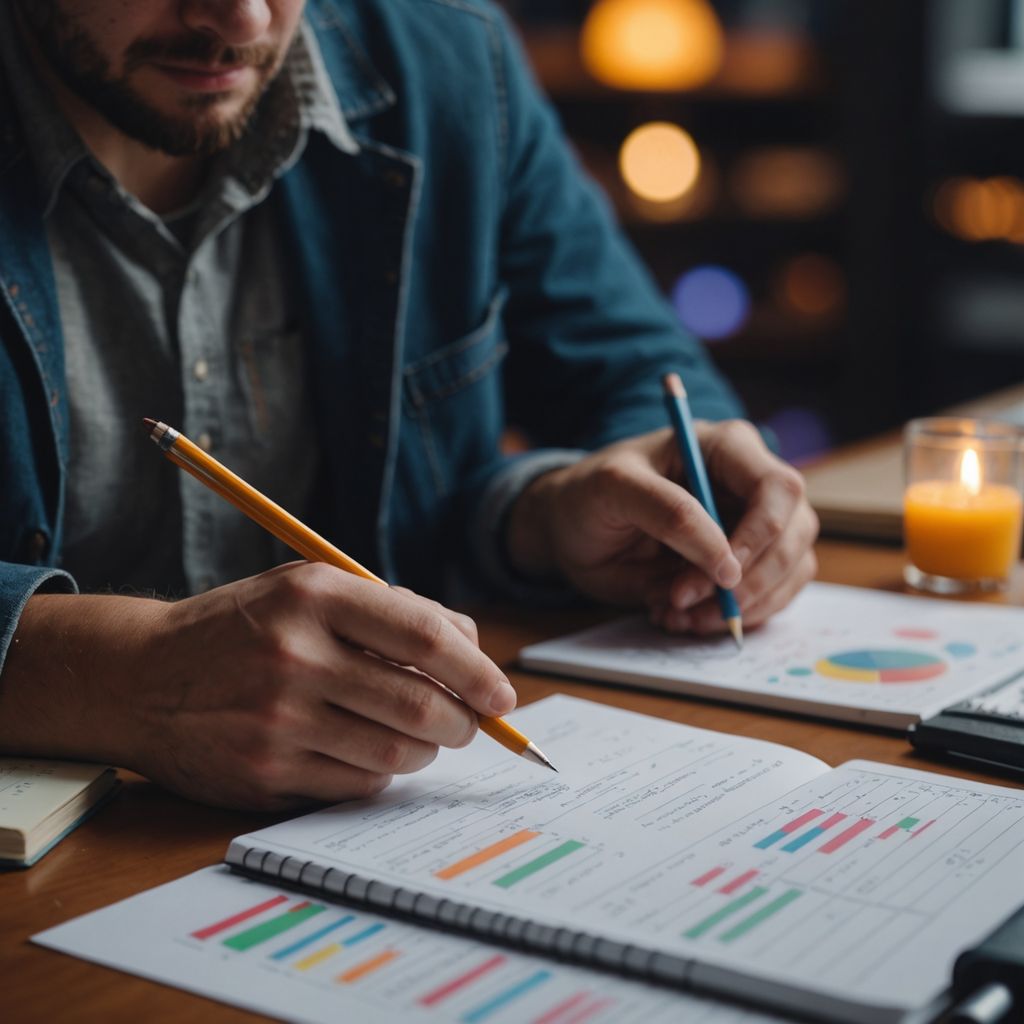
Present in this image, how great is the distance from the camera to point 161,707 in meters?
0.73

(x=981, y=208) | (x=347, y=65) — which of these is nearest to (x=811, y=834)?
(x=347, y=65)

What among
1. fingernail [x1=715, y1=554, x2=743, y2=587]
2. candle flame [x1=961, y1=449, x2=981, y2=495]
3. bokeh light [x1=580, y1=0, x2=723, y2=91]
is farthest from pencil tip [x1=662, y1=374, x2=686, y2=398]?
bokeh light [x1=580, y1=0, x2=723, y2=91]

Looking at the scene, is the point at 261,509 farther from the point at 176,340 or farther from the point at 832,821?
the point at 176,340

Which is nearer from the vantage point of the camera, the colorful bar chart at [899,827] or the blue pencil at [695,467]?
the colorful bar chart at [899,827]

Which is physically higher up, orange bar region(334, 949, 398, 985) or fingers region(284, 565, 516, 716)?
fingers region(284, 565, 516, 716)

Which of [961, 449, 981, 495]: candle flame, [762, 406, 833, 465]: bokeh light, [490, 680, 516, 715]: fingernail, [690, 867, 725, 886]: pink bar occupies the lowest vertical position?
[762, 406, 833, 465]: bokeh light

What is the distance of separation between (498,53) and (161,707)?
94 centimetres

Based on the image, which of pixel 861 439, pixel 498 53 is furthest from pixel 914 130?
pixel 498 53

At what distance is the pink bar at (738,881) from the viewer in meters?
0.61

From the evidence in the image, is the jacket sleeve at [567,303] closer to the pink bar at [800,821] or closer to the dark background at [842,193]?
the pink bar at [800,821]

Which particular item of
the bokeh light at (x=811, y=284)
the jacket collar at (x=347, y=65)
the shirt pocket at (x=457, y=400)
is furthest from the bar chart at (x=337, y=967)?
the bokeh light at (x=811, y=284)

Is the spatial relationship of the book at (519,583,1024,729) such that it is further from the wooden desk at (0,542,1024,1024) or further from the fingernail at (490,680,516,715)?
the fingernail at (490,680,516,715)

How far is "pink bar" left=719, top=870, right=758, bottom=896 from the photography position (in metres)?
0.61

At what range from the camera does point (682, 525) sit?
98 centimetres
